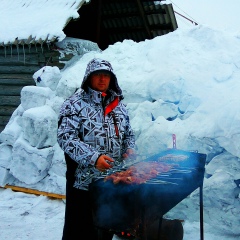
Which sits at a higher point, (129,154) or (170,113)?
(170,113)

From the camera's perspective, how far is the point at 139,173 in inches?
108

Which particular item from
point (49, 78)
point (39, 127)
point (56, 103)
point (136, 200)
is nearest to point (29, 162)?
point (39, 127)

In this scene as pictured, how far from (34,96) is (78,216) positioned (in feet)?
14.1

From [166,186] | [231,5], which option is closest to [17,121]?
[166,186]

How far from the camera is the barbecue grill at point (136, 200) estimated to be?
2393 millimetres

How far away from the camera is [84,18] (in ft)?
37.2

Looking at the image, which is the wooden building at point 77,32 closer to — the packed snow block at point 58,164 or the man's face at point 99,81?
the packed snow block at point 58,164

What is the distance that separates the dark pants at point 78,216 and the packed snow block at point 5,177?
3749 mm

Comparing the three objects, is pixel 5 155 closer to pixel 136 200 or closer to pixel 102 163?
pixel 102 163

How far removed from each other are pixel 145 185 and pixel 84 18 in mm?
9729

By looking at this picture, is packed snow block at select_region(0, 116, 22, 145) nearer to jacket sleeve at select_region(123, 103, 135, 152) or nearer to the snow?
the snow

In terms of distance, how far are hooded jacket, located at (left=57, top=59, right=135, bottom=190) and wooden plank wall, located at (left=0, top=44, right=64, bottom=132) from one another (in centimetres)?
577

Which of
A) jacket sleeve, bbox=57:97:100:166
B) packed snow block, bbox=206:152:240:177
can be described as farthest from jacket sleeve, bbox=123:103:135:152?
packed snow block, bbox=206:152:240:177

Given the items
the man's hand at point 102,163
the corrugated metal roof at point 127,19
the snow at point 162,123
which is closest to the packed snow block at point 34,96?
the snow at point 162,123
